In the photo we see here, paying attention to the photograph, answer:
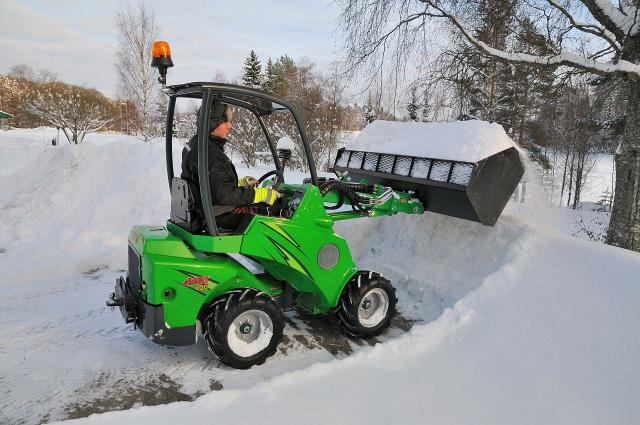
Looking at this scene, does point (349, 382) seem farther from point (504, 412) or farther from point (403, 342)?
point (504, 412)

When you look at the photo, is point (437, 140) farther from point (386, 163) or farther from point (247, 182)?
point (247, 182)

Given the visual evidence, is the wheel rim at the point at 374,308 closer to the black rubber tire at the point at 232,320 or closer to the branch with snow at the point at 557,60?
the black rubber tire at the point at 232,320

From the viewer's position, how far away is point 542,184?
17.8ft

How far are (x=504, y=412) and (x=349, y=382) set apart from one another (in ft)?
3.55

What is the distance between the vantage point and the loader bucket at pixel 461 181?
179 inches

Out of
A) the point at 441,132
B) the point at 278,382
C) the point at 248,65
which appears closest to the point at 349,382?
the point at 278,382

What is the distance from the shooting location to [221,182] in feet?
11.4

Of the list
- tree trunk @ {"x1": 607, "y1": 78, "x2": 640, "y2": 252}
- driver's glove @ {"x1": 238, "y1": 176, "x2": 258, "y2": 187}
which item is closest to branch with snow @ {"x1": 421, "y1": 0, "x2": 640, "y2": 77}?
tree trunk @ {"x1": 607, "y1": 78, "x2": 640, "y2": 252}

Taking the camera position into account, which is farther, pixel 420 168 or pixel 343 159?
pixel 343 159

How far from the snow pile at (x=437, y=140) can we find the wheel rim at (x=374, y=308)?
5.34ft

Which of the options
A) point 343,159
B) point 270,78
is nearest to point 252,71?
point 270,78

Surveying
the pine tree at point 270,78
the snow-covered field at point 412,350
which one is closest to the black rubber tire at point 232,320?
the snow-covered field at point 412,350

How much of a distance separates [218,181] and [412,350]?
7.01ft

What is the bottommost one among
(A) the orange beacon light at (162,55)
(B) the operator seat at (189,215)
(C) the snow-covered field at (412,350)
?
(C) the snow-covered field at (412,350)
